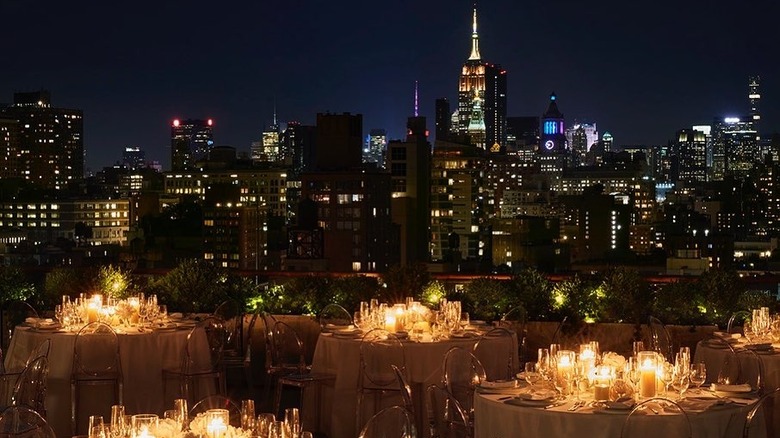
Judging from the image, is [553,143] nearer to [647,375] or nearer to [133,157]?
[133,157]

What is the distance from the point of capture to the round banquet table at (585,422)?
5871 millimetres

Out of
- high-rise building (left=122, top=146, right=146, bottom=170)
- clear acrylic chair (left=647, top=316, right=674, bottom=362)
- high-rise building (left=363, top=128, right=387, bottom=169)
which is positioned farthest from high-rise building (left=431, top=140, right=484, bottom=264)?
clear acrylic chair (left=647, top=316, right=674, bottom=362)

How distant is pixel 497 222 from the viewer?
335 ft

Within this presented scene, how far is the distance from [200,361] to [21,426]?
3987mm

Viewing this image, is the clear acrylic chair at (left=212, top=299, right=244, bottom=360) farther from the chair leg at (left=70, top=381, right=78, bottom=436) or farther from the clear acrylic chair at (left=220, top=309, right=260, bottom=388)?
the chair leg at (left=70, top=381, right=78, bottom=436)

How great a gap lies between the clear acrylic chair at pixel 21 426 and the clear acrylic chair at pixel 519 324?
4908 mm

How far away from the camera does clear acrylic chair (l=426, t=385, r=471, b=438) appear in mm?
7117

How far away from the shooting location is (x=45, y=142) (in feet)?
358

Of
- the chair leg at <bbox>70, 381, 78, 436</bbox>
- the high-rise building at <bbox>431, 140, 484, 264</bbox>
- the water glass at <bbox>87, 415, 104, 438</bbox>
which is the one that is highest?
the high-rise building at <bbox>431, 140, 484, 264</bbox>

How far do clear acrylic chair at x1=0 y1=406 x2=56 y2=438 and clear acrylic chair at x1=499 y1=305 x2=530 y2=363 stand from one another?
491cm

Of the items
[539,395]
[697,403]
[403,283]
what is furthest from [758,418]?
[403,283]

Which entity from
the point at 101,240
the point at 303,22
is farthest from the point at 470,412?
the point at 101,240

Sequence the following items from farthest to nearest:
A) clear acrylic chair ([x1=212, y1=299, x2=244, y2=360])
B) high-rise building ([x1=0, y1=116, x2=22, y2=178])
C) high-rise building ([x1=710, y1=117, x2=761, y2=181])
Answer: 1. high-rise building ([x1=710, y1=117, x2=761, y2=181])
2. high-rise building ([x1=0, y1=116, x2=22, y2=178])
3. clear acrylic chair ([x1=212, y1=299, x2=244, y2=360])

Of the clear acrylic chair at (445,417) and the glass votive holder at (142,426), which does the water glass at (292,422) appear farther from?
the clear acrylic chair at (445,417)
